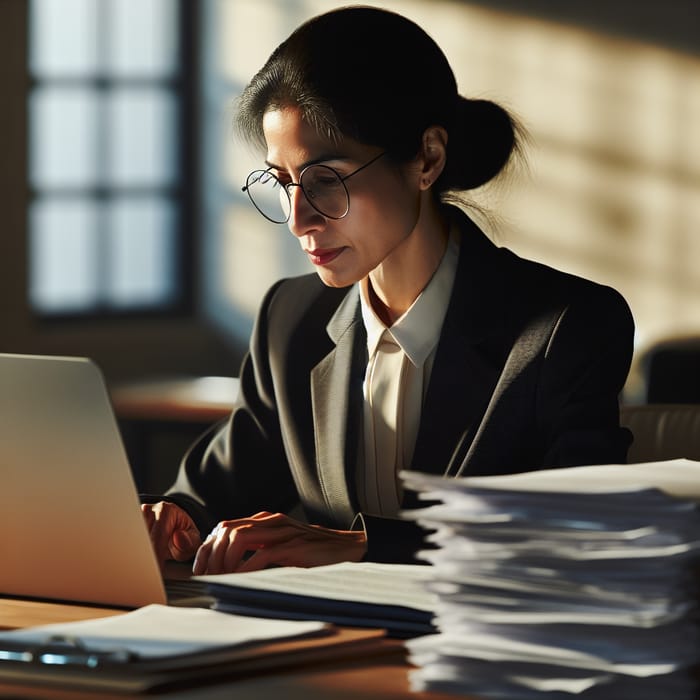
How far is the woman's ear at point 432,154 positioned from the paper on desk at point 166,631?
0.81 m

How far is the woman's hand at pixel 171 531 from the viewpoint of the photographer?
5.47 ft

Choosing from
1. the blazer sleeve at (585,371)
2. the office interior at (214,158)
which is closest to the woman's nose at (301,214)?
the blazer sleeve at (585,371)

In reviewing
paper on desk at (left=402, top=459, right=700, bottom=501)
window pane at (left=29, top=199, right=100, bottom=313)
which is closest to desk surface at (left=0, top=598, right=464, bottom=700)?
paper on desk at (left=402, top=459, right=700, bottom=501)

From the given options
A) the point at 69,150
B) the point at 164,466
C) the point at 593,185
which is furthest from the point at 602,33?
the point at 164,466

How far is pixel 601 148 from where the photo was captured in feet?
23.6

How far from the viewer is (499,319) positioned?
6.35 feet

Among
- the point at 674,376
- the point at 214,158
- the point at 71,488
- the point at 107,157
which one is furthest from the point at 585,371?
the point at 214,158

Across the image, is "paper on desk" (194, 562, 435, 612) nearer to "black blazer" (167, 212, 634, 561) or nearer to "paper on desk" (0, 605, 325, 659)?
"paper on desk" (0, 605, 325, 659)

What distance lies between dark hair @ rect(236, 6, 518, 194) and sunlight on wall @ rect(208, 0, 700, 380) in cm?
513

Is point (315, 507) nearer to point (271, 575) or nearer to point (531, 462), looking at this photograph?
point (531, 462)

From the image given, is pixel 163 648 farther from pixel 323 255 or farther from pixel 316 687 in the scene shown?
pixel 323 255

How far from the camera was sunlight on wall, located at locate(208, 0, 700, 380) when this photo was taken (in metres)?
7.04

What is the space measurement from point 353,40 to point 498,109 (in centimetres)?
29

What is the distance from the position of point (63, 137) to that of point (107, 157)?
0.95 ft
